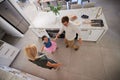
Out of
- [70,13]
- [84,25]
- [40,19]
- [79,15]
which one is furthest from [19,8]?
[84,25]

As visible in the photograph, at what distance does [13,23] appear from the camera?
10.4 feet

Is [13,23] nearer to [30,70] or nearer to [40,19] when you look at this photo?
[40,19]

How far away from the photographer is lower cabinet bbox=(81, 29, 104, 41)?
245 cm

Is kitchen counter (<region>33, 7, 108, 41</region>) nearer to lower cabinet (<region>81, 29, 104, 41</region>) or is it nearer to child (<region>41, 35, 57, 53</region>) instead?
lower cabinet (<region>81, 29, 104, 41</region>)

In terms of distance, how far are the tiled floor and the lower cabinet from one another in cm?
19

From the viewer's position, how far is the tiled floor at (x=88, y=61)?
237 cm

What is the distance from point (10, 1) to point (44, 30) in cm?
146

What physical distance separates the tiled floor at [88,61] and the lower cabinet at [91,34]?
189mm

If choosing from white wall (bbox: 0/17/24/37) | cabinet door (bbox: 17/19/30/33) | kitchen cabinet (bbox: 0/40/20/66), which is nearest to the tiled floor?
kitchen cabinet (bbox: 0/40/20/66)

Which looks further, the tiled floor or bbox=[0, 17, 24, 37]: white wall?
bbox=[0, 17, 24, 37]: white wall

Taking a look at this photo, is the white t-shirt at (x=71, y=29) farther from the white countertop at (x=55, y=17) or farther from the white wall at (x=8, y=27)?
the white wall at (x=8, y=27)

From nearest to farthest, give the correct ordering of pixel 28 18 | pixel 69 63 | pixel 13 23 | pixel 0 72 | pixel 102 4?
pixel 0 72, pixel 69 63, pixel 13 23, pixel 28 18, pixel 102 4

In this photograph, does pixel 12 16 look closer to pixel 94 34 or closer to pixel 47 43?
pixel 47 43

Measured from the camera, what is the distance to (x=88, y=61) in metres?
2.58
